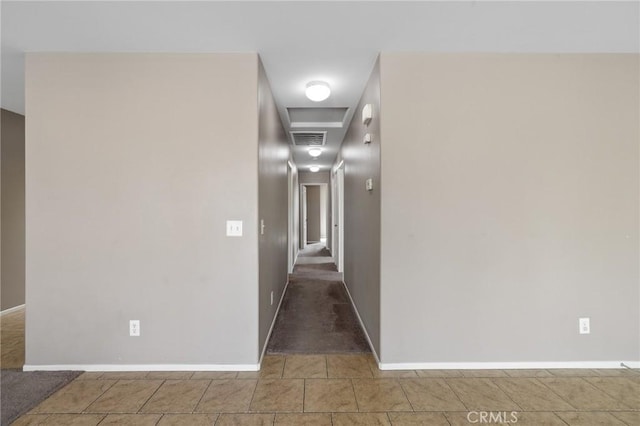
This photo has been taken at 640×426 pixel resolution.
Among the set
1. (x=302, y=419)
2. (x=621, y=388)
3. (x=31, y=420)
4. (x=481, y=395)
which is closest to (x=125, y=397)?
(x=31, y=420)

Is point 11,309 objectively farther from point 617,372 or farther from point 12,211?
point 617,372

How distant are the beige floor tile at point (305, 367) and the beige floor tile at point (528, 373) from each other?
1.43m

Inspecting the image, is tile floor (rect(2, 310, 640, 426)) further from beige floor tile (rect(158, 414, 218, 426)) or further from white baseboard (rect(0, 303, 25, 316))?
white baseboard (rect(0, 303, 25, 316))

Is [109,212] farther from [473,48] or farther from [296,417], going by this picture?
[473,48]

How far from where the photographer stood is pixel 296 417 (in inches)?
68.3

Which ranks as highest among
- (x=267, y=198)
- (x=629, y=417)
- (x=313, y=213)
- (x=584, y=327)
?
(x=267, y=198)

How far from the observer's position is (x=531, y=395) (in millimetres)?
1939

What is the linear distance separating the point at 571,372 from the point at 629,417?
0.47 m

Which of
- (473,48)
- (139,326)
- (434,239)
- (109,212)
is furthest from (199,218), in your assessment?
(473,48)

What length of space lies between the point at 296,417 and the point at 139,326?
1.41 m

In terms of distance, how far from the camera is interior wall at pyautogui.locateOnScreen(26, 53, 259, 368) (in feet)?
7.33

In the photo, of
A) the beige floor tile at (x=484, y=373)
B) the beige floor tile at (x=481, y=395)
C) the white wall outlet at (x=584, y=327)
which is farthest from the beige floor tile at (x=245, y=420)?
the white wall outlet at (x=584, y=327)

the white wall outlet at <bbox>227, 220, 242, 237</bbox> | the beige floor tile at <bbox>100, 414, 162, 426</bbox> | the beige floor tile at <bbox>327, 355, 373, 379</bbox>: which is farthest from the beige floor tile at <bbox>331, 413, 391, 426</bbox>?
the white wall outlet at <bbox>227, 220, 242, 237</bbox>

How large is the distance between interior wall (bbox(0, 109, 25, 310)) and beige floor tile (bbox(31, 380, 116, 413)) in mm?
2507
